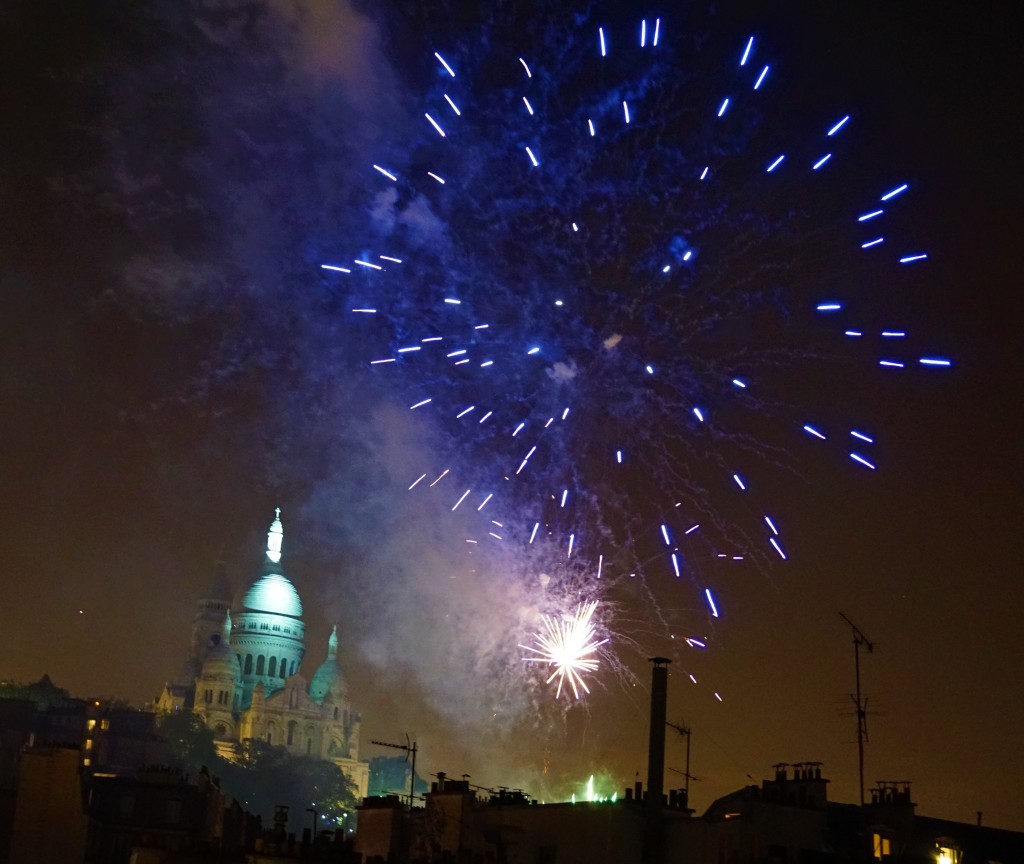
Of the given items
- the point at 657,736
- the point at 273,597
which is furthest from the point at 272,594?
the point at 657,736

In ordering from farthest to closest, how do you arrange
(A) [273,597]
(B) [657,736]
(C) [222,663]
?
(A) [273,597]
(C) [222,663]
(B) [657,736]

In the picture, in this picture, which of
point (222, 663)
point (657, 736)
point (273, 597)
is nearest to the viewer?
point (657, 736)

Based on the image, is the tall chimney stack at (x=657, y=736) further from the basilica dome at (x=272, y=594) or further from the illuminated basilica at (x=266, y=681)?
the basilica dome at (x=272, y=594)

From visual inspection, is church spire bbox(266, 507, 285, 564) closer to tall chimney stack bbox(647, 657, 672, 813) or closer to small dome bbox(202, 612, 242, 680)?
small dome bbox(202, 612, 242, 680)

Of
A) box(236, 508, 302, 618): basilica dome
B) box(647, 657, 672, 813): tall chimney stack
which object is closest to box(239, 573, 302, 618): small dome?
box(236, 508, 302, 618): basilica dome

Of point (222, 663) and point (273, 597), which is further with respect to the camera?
point (273, 597)

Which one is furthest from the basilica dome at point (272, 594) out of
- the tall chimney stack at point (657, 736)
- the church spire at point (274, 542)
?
the tall chimney stack at point (657, 736)

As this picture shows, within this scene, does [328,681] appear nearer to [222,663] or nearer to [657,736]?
[222,663]
